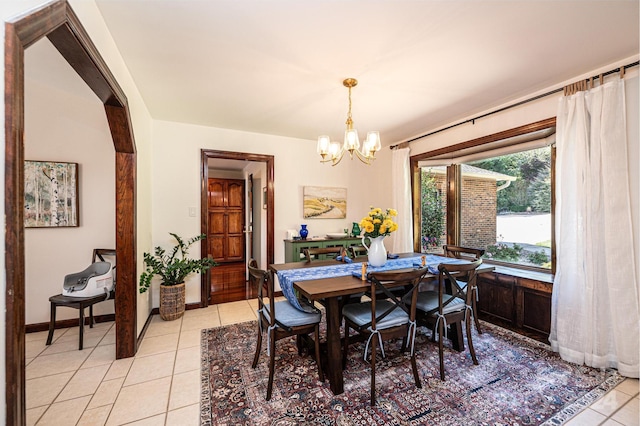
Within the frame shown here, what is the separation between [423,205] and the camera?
14.1 ft

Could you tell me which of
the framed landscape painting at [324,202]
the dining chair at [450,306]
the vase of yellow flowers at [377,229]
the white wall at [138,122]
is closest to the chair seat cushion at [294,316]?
the vase of yellow flowers at [377,229]

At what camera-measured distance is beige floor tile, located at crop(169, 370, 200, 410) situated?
6.01ft

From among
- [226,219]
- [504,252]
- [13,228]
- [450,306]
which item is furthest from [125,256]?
[226,219]

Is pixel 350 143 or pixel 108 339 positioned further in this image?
pixel 108 339

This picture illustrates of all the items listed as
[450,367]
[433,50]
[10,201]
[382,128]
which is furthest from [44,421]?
[382,128]

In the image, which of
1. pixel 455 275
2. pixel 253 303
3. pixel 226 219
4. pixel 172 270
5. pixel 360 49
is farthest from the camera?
pixel 226 219

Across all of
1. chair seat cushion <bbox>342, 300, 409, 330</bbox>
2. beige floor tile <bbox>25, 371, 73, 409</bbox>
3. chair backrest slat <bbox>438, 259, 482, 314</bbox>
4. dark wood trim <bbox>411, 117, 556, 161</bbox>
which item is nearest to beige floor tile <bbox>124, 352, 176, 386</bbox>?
beige floor tile <bbox>25, 371, 73, 409</bbox>

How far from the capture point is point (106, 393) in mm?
1922

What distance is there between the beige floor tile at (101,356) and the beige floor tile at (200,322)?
0.64m

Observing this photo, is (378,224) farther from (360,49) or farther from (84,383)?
(84,383)

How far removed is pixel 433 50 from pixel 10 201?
2.54m

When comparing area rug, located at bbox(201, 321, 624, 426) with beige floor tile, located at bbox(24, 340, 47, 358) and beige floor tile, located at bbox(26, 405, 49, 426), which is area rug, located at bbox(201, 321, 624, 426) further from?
beige floor tile, located at bbox(24, 340, 47, 358)

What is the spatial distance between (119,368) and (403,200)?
3.94 meters

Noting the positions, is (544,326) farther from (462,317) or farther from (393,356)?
(393,356)
